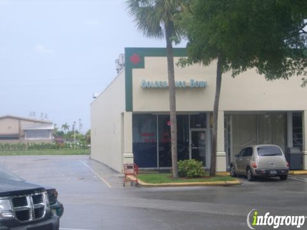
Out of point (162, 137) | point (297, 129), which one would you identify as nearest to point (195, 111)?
point (162, 137)

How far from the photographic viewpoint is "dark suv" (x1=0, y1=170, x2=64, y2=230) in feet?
23.4

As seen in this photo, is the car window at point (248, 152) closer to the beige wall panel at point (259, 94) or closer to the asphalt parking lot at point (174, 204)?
the asphalt parking lot at point (174, 204)

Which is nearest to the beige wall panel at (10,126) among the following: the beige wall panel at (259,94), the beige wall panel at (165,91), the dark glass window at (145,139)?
the dark glass window at (145,139)

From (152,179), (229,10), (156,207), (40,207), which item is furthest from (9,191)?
(152,179)

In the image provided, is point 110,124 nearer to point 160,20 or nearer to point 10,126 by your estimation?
point 160,20

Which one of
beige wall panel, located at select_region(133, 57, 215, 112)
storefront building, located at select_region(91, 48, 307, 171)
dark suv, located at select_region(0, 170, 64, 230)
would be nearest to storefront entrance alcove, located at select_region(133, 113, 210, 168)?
storefront building, located at select_region(91, 48, 307, 171)

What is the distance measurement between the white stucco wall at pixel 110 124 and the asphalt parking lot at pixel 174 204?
5.83m

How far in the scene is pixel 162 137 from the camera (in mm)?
27859

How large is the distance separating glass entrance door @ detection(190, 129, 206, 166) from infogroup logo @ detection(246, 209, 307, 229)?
15095 mm

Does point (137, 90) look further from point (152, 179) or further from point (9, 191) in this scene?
point (9, 191)

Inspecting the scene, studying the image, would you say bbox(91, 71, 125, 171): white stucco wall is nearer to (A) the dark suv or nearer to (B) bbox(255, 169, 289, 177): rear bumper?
(B) bbox(255, 169, 289, 177): rear bumper

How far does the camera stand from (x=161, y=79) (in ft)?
82.1

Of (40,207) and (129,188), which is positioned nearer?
(40,207)

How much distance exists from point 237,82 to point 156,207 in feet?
42.4
